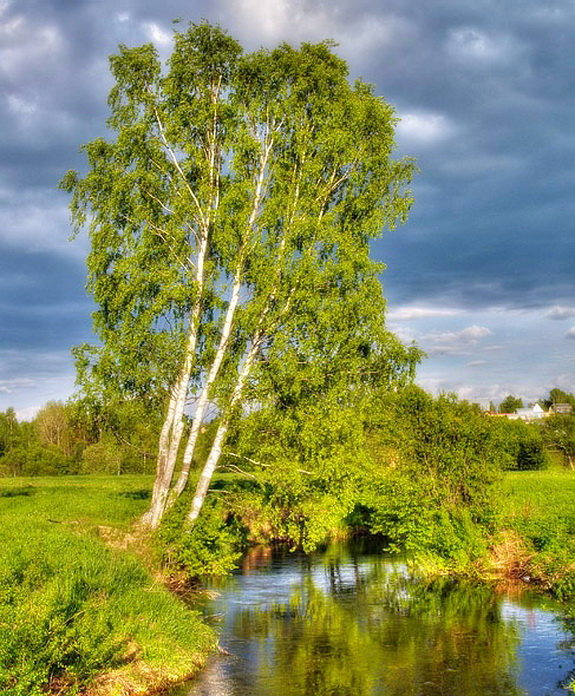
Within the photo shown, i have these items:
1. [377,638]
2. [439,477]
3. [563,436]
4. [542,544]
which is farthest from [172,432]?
[563,436]

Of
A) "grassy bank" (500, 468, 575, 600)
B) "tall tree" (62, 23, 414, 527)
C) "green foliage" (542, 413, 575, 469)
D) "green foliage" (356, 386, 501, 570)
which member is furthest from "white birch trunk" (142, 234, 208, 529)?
"green foliage" (542, 413, 575, 469)

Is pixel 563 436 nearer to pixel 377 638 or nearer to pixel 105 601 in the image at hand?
pixel 377 638

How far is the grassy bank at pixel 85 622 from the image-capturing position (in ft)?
38.1

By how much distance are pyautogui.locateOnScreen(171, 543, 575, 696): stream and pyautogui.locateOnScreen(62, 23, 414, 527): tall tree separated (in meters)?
4.55

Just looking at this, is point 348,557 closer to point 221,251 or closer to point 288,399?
point 288,399

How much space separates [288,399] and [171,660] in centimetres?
1009

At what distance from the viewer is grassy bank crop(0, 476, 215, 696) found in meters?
11.6

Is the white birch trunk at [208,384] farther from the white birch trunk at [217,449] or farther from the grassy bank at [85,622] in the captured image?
the grassy bank at [85,622]

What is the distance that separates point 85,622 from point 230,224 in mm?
13547

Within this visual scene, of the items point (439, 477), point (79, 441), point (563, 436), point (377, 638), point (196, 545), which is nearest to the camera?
point (377, 638)

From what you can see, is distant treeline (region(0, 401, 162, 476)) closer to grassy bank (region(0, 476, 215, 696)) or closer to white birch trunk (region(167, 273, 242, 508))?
white birch trunk (region(167, 273, 242, 508))

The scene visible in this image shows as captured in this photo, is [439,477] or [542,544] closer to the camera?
[542,544]

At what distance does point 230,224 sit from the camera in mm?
22781

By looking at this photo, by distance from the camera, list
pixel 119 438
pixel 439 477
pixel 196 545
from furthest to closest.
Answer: pixel 439 477 < pixel 119 438 < pixel 196 545
